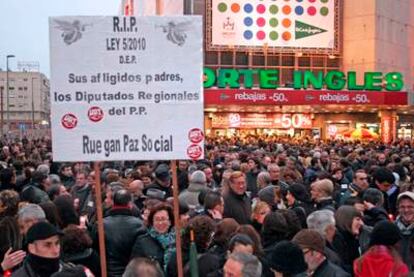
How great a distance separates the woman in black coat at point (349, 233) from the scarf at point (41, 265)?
9.28 ft

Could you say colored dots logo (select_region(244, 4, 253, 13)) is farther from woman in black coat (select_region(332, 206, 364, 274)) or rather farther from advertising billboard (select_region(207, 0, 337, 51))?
woman in black coat (select_region(332, 206, 364, 274))

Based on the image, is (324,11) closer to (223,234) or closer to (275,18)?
(275,18)

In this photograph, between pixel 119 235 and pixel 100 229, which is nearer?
pixel 100 229

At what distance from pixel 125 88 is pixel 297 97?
34.3 metres

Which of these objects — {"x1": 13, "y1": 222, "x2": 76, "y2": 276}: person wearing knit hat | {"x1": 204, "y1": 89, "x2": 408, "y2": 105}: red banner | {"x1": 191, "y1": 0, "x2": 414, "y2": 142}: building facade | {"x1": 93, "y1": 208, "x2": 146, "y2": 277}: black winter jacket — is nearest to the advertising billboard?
{"x1": 191, "y1": 0, "x2": 414, "y2": 142}: building facade

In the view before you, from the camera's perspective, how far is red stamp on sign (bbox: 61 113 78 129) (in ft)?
16.5

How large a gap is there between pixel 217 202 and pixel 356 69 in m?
43.4

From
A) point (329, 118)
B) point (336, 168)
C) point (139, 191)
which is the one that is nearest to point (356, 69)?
point (329, 118)

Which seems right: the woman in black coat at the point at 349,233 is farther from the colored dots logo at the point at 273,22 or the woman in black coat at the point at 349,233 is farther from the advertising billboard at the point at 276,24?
the colored dots logo at the point at 273,22

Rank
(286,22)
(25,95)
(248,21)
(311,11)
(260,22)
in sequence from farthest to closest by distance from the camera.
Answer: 1. (25,95)
2. (311,11)
3. (286,22)
4. (260,22)
5. (248,21)

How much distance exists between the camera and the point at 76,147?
5.02 m

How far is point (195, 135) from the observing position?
5.16m

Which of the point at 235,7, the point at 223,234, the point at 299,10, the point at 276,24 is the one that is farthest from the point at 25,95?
the point at 223,234

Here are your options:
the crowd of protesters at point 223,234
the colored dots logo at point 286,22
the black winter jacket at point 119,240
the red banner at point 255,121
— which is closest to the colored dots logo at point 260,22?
the colored dots logo at point 286,22
